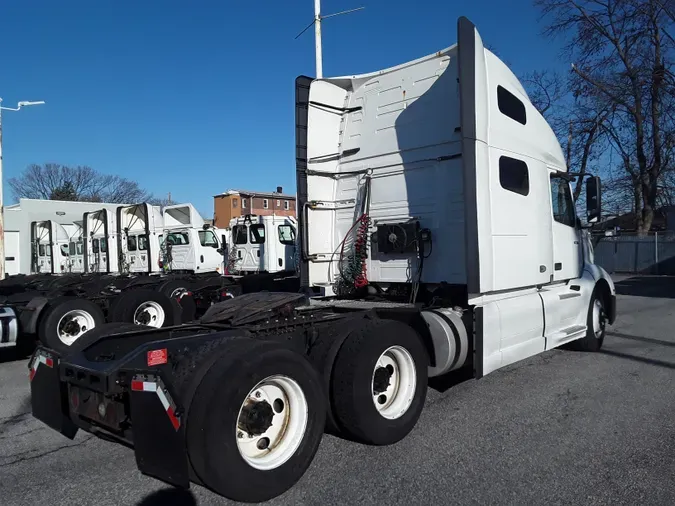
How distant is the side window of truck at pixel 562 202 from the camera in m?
7.16

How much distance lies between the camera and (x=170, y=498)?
3715 mm

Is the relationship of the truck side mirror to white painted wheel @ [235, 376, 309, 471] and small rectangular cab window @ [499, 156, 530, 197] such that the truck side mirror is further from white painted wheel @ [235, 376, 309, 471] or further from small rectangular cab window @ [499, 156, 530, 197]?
white painted wheel @ [235, 376, 309, 471]

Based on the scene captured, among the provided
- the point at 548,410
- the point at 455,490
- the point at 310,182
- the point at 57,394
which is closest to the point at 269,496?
the point at 455,490

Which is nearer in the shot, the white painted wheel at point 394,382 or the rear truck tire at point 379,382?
the rear truck tire at point 379,382

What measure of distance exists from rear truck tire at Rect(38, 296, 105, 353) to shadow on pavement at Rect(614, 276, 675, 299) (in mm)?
16473

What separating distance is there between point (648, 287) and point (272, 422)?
20787 millimetres

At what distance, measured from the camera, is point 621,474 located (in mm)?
3916

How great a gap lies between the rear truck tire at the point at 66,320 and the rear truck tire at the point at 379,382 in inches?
228

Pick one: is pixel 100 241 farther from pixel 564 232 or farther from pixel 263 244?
pixel 564 232

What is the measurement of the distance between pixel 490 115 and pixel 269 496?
424 centimetres

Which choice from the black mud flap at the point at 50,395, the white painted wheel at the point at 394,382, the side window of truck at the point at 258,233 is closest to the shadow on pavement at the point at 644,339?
the white painted wheel at the point at 394,382

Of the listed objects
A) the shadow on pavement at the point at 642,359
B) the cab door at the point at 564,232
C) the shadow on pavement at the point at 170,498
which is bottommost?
the shadow on pavement at the point at 170,498

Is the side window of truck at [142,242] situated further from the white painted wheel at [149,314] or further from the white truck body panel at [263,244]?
the white painted wheel at [149,314]

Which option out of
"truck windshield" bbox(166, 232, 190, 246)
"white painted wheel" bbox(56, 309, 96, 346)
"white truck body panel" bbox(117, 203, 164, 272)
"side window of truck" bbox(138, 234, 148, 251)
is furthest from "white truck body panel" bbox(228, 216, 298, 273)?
"white painted wheel" bbox(56, 309, 96, 346)
